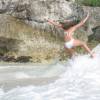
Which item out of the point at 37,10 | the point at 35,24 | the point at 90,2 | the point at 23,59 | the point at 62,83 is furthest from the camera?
the point at 90,2

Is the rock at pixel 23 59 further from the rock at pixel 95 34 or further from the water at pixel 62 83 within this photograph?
the rock at pixel 95 34

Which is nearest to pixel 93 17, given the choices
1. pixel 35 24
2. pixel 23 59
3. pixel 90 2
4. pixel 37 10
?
pixel 90 2

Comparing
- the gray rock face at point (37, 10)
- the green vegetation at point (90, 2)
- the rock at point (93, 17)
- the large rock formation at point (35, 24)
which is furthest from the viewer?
the green vegetation at point (90, 2)

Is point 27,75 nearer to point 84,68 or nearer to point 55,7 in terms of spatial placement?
point 84,68

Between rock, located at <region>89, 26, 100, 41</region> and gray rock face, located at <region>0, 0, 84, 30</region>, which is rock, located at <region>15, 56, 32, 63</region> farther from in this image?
rock, located at <region>89, 26, 100, 41</region>

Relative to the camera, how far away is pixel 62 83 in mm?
10023

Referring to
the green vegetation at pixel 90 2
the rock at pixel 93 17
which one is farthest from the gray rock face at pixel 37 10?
the green vegetation at pixel 90 2

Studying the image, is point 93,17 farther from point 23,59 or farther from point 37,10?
point 23,59

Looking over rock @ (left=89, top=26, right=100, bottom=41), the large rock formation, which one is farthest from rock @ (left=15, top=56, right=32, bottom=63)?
rock @ (left=89, top=26, right=100, bottom=41)

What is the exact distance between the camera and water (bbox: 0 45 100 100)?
862 cm

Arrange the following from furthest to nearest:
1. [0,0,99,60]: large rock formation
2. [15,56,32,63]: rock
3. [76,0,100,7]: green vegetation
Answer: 1. [76,0,100,7]: green vegetation
2. [0,0,99,60]: large rock formation
3. [15,56,32,63]: rock

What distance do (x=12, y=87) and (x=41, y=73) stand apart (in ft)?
7.94

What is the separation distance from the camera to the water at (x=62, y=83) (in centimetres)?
862

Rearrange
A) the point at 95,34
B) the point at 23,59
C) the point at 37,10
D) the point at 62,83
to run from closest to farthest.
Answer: the point at 62,83 → the point at 23,59 → the point at 37,10 → the point at 95,34
